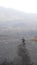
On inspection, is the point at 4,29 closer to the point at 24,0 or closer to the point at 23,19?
the point at 23,19

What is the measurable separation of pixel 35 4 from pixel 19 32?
0.68m

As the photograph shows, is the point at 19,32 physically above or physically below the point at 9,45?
above

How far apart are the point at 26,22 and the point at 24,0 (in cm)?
48

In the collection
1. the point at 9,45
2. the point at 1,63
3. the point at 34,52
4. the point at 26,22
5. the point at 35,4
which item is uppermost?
the point at 35,4

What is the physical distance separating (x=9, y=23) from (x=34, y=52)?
2.62 ft

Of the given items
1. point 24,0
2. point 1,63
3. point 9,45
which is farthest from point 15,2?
point 1,63

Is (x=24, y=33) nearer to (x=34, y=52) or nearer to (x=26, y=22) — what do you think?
(x=26, y=22)

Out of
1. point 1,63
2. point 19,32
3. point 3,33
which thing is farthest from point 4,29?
point 1,63

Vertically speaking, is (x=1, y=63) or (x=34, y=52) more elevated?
(x=34, y=52)

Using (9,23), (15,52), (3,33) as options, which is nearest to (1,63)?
(15,52)

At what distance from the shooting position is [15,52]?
2.63m

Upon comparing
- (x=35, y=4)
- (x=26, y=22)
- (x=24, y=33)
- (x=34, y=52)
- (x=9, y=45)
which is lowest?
(x=34, y=52)

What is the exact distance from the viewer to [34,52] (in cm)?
260

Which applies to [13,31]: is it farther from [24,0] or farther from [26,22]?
[24,0]
